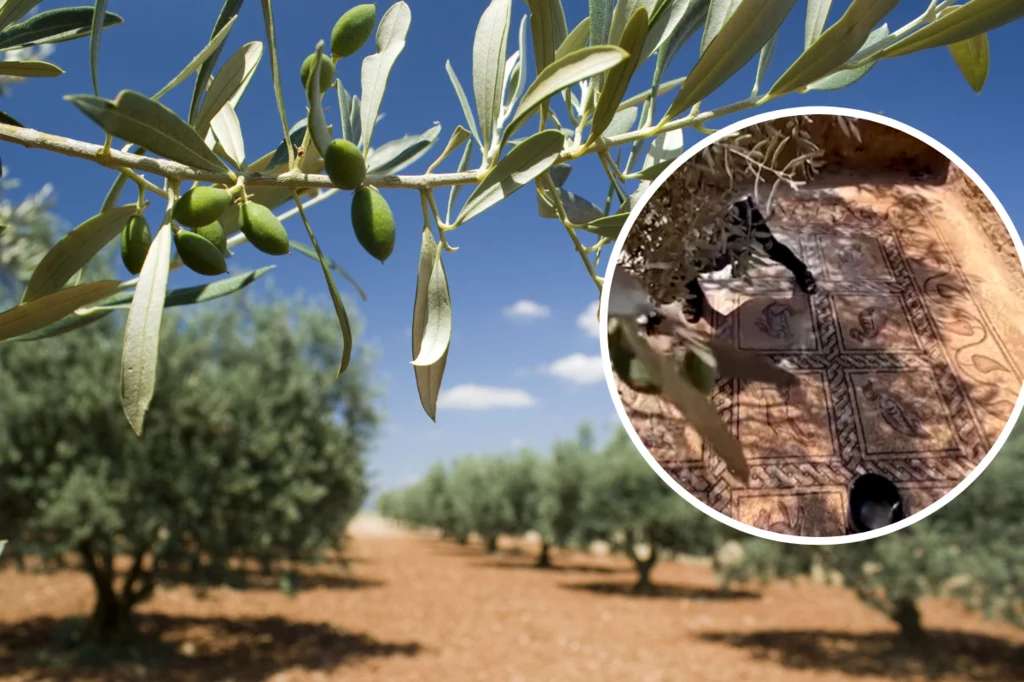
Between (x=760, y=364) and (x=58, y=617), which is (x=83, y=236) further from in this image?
(x=58, y=617)

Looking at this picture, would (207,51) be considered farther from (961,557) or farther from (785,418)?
(961,557)

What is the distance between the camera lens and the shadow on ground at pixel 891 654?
9353 mm

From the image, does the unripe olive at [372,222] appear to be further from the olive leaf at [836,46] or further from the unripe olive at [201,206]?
the olive leaf at [836,46]

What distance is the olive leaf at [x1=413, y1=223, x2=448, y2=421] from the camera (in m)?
0.57

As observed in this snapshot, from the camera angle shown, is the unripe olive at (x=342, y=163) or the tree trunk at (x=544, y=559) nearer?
the unripe olive at (x=342, y=163)

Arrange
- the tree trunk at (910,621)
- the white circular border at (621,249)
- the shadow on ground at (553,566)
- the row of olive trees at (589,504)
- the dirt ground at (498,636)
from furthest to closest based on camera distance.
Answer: the shadow on ground at (553,566), the row of olive trees at (589,504), the tree trunk at (910,621), the dirt ground at (498,636), the white circular border at (621,249)

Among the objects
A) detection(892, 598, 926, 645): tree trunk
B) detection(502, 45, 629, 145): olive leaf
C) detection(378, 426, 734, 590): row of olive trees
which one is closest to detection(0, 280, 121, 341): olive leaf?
detection(502, 45, 629, 145): olive leaf

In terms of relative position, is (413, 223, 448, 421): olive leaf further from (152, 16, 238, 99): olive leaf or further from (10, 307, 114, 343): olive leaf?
(10, 307, 114, 343): olive leaf

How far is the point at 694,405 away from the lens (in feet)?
1.76

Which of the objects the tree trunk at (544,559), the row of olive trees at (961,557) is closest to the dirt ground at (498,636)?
the row of olive trees at (961,557)

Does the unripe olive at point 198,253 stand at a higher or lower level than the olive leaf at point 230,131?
lower

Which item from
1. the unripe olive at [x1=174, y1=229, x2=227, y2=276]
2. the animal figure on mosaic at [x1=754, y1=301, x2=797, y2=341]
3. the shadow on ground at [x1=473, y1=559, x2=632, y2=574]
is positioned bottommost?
the shadow on ground at [x1=473, y1=559, x2=632, y2=574]

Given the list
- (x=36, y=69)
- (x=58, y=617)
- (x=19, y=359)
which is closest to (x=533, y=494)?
(x=58, y=617)

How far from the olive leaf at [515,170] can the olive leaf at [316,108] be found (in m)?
0.11
